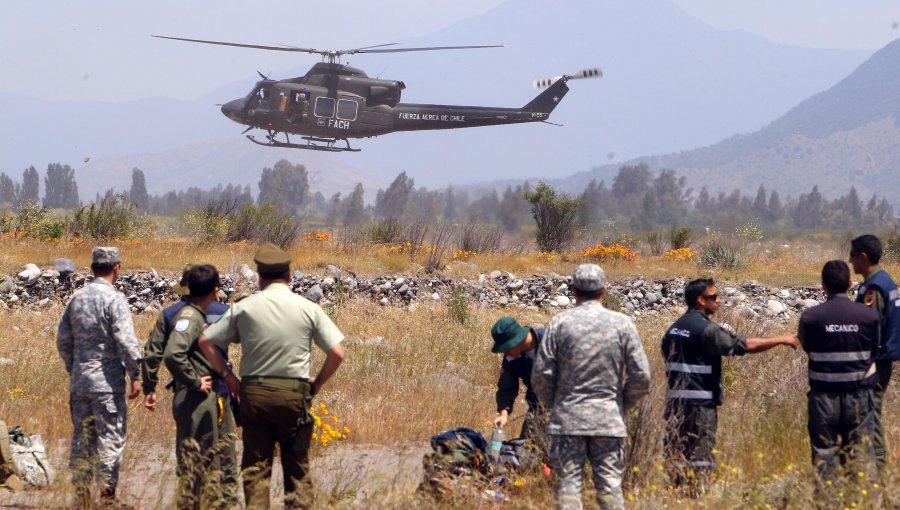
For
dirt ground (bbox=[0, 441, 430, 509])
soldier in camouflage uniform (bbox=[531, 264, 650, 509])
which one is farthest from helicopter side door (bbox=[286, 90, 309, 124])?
soldier in camouflage uniform (bbox=[531, 264, 650, 509])

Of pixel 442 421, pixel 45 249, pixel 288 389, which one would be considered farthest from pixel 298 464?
pixel 45 249

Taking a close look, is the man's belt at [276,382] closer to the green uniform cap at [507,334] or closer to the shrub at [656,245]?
the green uniform cap at [507,334]

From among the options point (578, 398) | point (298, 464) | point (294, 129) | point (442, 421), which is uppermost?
point (294, 129)

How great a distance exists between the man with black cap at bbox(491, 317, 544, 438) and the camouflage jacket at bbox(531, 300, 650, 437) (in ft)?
1.45

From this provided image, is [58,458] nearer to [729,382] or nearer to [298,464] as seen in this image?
[298,464]

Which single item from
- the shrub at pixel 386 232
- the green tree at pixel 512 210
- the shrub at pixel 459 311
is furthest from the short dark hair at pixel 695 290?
the green tree at pixel 512 210

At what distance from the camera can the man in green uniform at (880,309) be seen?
21.0ft

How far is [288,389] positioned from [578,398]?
64.6 inches

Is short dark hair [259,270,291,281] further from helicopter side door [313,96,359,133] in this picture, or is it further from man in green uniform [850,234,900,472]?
helicopter side door [313,96,359,133]

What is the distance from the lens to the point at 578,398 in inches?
215

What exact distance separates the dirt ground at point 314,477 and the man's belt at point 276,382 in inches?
27.4

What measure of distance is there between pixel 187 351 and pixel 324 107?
864 inches

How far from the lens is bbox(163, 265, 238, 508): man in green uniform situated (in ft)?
19.2

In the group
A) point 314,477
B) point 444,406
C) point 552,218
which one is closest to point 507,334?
point 314,477
